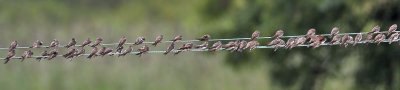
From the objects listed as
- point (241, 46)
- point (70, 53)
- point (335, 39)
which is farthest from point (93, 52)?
point (335, 39)

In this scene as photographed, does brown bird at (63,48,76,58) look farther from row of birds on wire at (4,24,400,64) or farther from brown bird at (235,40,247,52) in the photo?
brown bird at (235,40,247,52)

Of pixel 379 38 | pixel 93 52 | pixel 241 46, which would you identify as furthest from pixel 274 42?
pixel 93 52

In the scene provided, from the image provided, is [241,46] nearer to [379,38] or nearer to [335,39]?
[335,39]

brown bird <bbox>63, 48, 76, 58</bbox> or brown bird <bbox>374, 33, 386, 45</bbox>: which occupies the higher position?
brown bird <bbox>63, 48, 76, 58</bbox>

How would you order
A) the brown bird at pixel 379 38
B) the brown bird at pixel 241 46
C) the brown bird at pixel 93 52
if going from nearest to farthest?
the brown bird at pixel 379 38, the brown bird at pixel 241 46, the brown bird at pixel 93 52

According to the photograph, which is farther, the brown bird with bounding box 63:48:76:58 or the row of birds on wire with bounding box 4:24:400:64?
the brown bird with bounding box 63:48:76:58

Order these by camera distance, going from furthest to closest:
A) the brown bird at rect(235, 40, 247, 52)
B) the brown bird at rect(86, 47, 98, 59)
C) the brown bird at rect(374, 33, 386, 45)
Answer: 1. the brown bird at rect(86, 47, 98, 59)
2. the brown bird at rect(235, 40, 247, 52)
3. the brown bird at rect(374, 33, 386, 45)

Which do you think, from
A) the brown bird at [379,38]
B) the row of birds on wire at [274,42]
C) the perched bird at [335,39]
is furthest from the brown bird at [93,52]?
the brown bird at [379,38]

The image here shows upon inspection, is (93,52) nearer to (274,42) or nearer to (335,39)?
(274,42)

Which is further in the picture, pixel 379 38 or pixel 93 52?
pixel 93 52

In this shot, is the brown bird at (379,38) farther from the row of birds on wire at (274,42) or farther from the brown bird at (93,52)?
the brown bird at (93,52)

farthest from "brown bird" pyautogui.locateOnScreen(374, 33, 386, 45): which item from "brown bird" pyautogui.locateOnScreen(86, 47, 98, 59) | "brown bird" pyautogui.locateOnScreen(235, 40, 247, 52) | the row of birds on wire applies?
"brown bird" pyautogui.locateOnScreen(86, 47, 98, 59)

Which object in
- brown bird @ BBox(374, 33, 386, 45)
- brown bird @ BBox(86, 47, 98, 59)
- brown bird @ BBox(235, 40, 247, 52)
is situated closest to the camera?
brown bird @ BBox(374, 33, 386, 45)
